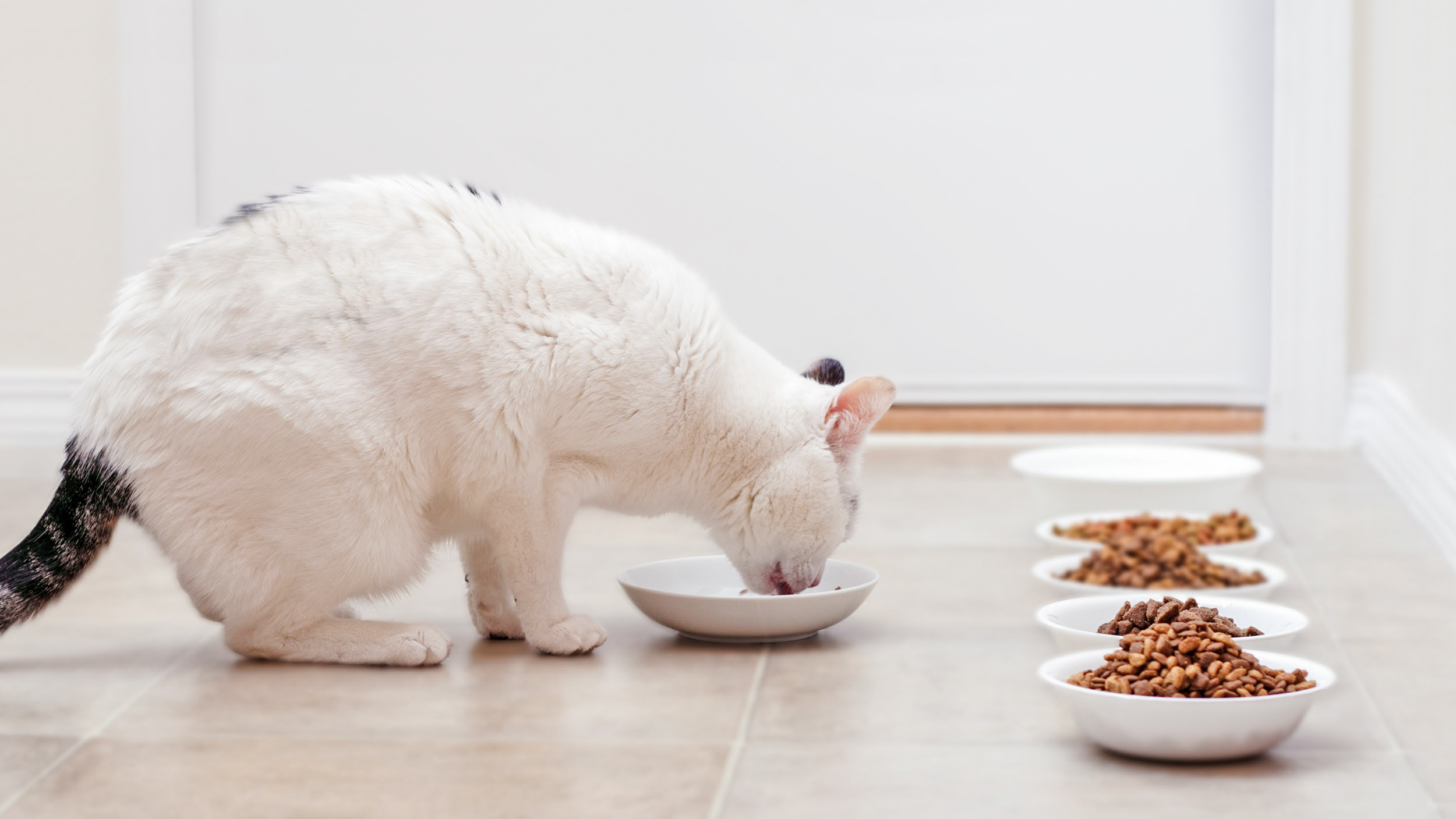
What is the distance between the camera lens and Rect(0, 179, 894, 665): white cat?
229 cm

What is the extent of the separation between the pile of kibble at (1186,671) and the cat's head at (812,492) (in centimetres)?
59

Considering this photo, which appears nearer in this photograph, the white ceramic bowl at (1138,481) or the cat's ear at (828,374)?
the cat's ear at (828,374)

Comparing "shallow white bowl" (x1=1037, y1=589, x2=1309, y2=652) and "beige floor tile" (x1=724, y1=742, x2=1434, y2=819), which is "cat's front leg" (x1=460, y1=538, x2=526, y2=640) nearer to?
"beige floor tile" (x1=724, y1=742, x2=1434, y2=819)

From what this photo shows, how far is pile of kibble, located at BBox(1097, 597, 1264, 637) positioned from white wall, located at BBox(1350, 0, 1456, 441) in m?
1.54

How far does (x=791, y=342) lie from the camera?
181 inches

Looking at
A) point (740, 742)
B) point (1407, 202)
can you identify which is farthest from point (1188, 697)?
point (1407, 202)

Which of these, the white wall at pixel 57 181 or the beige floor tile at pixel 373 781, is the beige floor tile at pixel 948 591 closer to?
the beige floor tile at pixel 373 781

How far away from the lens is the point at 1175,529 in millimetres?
3018

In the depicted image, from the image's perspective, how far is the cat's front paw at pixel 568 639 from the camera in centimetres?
246

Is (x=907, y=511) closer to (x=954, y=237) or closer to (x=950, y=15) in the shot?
(x=954, y=237)

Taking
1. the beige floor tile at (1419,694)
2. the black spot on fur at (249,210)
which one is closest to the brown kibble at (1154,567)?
the beige floor tile at (1419,694)

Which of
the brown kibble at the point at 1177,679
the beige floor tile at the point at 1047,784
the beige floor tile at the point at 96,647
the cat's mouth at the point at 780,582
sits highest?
the brown kibble at the point at 1177,679

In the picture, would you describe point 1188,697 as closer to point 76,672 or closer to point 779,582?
point 779,582

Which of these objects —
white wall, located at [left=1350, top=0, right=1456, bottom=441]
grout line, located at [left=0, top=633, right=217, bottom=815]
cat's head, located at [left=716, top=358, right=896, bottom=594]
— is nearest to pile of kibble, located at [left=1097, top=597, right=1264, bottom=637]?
cat's head, located at [left=716, top=358, right=896, bottom=594]
